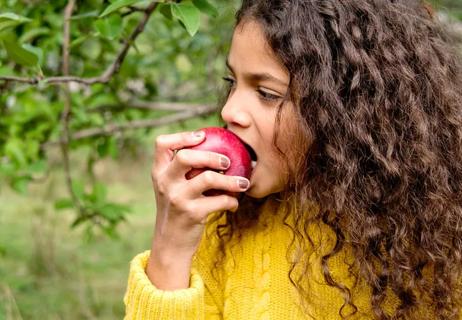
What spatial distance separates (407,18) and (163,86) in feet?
10.1

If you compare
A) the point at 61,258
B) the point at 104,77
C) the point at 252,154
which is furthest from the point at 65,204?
the point at 61,258

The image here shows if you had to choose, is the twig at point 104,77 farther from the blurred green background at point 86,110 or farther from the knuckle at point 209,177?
the knuckle at point 209,177

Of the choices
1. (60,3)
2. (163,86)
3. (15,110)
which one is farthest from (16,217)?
(60,3)

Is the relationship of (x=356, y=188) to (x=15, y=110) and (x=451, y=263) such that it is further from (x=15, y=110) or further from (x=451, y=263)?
(x=15, y=110)

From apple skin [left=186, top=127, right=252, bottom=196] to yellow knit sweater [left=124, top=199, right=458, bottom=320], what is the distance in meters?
0.27

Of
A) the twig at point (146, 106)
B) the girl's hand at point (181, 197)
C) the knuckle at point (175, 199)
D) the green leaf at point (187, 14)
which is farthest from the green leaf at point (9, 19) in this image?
the twig at point (146, 106)

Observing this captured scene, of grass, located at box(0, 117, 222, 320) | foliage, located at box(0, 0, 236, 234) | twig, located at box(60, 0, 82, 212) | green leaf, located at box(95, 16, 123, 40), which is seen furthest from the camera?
grass, located at box(0, 117, 222, 320)

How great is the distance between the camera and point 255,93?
69.2 inches

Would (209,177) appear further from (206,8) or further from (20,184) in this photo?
(20,184)

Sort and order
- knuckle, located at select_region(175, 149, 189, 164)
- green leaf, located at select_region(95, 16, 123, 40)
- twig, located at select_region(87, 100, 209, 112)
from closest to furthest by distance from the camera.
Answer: knuckle, located at select_region(175, 149, 189, 164)
green leaf, located at select_region(95, 16, 123, 40)
twig, located at select_region(87, 100, 209, 112)

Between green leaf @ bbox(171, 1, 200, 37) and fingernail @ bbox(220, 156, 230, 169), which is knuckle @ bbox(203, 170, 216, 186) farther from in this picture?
green leaf @ bbox(171, 1, 200, 37)

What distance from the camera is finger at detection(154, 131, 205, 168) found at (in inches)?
68.6

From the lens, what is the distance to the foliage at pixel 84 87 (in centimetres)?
236

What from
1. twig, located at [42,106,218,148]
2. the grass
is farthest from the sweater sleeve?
twig, located at [42,106,218,148]
